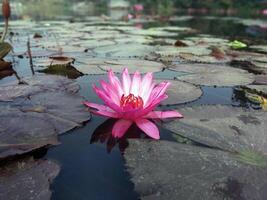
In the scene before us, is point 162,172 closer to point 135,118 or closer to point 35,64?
point 135,118

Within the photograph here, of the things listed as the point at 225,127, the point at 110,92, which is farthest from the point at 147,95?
the point at 225,127

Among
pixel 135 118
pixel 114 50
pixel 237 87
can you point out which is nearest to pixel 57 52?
pixel 114 50

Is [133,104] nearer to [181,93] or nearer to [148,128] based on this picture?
[148,128]

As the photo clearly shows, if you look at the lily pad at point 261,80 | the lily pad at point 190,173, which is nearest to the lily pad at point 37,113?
the lily pad at point 190,173

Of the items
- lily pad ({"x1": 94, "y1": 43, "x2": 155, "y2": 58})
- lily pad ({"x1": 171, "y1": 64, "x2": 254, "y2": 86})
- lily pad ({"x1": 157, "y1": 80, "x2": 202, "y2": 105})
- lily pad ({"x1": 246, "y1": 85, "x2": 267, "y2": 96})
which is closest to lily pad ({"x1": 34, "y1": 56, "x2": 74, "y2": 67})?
lily pad ({"x1": 94, "y1": 43, "x2": 155, "y2": 58})

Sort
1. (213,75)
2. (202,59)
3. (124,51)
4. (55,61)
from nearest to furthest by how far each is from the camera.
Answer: (213,75) → (55,61) → (202,59) → (124,51)

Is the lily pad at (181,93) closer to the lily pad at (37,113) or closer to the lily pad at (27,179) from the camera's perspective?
the lily pad at (37,113)
